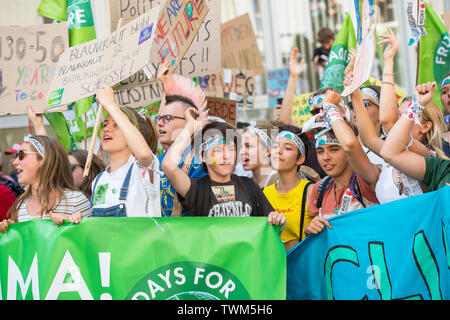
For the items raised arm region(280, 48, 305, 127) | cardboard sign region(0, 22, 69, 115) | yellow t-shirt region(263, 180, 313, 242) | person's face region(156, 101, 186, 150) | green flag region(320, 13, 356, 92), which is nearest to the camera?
yellow t-shirt region(263, 180, 313, 242)

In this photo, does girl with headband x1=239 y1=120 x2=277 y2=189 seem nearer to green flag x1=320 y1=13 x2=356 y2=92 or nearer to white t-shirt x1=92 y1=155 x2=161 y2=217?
white t-shirt x1=92 y1=155 x2=161 y2=217

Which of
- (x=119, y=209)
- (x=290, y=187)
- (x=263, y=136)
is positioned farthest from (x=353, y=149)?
(x=119, y=209)

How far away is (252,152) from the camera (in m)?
4.78

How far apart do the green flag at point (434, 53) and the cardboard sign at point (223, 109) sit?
1.51 meters

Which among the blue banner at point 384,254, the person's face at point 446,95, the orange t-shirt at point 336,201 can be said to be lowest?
the blue banner at point 384,254

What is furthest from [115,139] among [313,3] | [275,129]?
[313,3]

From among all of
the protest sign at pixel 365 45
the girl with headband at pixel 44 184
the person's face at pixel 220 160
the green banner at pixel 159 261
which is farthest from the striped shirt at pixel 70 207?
the protest sign at pixel 365 45

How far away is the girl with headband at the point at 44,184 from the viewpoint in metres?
4.05

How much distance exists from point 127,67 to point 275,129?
122cm

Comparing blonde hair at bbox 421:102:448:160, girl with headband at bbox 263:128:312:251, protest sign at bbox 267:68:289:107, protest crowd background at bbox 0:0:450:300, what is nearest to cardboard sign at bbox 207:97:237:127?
protest crowd background at bbox 0:0:450:300

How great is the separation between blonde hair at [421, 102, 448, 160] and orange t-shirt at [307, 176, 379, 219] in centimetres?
50

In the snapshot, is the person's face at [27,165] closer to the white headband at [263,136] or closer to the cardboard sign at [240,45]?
the white headband at [263,136]

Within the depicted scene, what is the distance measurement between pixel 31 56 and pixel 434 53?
320cm

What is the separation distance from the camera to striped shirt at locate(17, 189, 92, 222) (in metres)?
4.03
